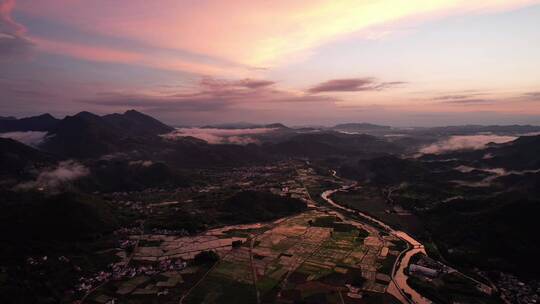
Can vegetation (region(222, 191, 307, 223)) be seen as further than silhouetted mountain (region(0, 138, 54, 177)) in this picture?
No

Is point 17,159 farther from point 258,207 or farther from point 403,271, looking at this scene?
point 403,271

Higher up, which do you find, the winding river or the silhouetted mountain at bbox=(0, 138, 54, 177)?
the silhouetted mountain at bbox=(0, 138, 54, 177)

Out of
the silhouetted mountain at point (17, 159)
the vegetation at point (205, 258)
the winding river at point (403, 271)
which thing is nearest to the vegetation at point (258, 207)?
the winding river at point (403, 271)

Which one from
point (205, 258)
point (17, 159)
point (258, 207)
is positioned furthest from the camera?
point (17, 159)

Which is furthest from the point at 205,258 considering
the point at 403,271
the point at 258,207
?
the point at 258,207

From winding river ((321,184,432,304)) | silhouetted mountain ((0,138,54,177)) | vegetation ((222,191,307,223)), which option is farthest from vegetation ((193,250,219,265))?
silhouetted mountain ((0,138,54,177))

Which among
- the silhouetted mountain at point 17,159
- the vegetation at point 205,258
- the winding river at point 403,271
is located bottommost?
the winding river at point 403,271

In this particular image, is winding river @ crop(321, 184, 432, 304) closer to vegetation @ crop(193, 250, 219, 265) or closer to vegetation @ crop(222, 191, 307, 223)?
vegetation @ crop(222, 191, 307, 223)

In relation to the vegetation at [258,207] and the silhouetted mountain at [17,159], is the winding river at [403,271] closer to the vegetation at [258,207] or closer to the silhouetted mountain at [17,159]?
the vegetation at [258,207]

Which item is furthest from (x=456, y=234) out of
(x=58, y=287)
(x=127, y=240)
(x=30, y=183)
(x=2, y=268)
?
(x=30, y=183)

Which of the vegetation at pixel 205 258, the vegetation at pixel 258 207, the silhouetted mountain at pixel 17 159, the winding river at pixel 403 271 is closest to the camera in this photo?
the winding river at pixel 403 271

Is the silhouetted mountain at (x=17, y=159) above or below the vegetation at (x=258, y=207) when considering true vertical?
above

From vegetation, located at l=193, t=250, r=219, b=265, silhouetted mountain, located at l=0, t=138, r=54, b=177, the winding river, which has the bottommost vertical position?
the winding river
